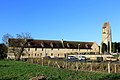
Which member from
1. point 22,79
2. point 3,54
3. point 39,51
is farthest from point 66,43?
point 22,79

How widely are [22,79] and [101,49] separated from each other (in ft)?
343

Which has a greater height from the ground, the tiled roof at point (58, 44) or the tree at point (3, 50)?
the tiled roof at point (58, 44)

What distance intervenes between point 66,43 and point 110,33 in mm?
22272

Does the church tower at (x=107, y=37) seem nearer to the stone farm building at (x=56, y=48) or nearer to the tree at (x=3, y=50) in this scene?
the stone farm building at (x=56, y=48)

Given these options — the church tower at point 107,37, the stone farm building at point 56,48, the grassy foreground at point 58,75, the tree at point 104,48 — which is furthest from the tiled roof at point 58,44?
the grassy foreground at point 58,75

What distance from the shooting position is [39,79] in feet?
67.2

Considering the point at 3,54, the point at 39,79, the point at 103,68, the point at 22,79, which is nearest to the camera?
the point at 39,79

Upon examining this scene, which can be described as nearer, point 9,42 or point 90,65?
point 90,65

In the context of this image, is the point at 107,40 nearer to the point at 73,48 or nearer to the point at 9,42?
the point at 73,48

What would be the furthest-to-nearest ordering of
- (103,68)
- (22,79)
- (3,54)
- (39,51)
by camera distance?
1. (39,51)
2. (3,54)
3. (103,68)
4. (22,79)

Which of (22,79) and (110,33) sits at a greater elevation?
(110,33)

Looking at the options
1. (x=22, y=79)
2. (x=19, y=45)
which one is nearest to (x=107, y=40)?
(x=19, y=45)

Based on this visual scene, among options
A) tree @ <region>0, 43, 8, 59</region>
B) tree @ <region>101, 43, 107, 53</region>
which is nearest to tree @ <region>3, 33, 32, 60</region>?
tree @ <region>0, 43, 8, 59</region>

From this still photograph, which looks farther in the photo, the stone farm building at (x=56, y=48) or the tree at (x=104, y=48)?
the tree at (x=104, y=48)
